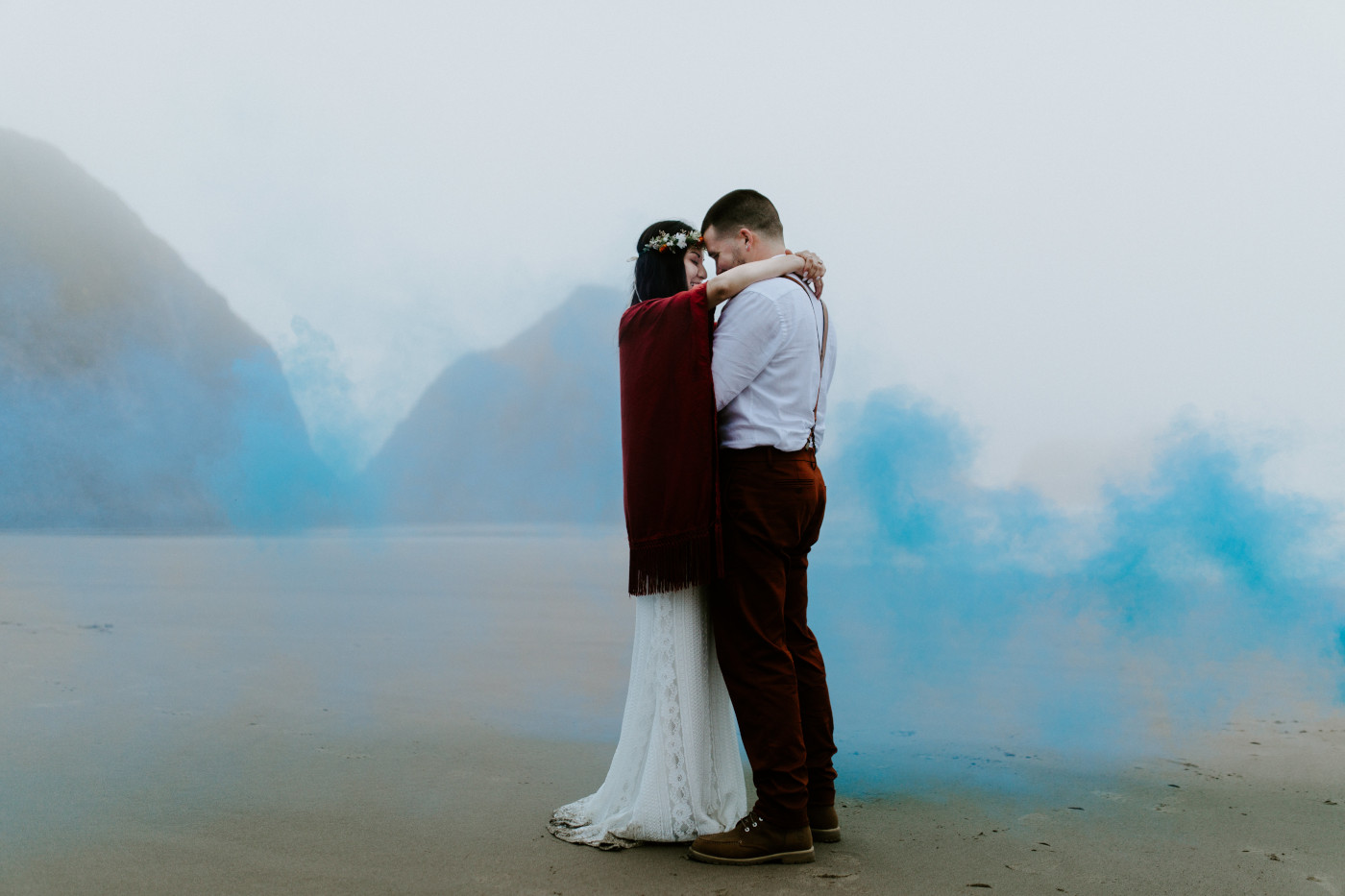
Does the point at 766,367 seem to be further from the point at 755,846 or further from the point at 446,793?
the point at 446,793

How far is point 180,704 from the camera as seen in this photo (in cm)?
329

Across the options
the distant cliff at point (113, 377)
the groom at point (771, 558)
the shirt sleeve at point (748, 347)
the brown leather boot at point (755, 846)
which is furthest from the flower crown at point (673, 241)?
the distant cliff at point (113, 377)

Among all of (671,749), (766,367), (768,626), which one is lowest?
(671,749)

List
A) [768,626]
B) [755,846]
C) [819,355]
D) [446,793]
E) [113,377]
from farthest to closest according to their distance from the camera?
[113,377] → [446,793] → [819,355] → [768,626] → [755,846]

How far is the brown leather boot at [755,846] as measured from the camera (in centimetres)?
197

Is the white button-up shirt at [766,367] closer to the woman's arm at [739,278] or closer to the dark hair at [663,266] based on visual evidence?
the woman's arm at [739,278]

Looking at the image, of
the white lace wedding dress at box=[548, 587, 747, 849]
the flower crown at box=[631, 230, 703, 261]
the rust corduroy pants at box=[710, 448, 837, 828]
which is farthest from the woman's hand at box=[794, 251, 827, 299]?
the white lace wedding dress at box=[548, 587, 747, 849]

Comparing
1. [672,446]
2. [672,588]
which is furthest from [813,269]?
[672,588]

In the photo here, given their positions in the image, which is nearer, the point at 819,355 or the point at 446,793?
the point at 819,355

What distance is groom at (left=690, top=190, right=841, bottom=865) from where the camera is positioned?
6.61 ft

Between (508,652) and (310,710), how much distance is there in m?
1.33

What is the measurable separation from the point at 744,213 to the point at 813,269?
0.20 m

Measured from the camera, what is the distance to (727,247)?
7.32 feet

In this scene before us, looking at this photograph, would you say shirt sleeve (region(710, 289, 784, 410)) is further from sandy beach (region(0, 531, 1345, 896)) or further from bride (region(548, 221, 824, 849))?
sandy beach (region(0, 531, 1345, 896))
